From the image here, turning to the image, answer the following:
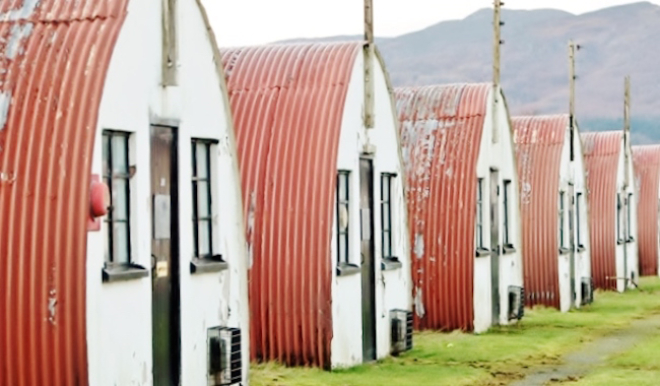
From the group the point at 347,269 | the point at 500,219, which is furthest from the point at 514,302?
the point at 347,269

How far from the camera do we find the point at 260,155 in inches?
782

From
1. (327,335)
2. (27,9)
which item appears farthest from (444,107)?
(27,9)

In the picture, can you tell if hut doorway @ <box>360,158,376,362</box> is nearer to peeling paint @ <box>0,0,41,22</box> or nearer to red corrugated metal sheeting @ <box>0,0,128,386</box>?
peeling paint @ <box>0,0,41,22</box>

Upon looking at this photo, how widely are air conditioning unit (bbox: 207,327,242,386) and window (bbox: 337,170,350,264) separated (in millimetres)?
4325

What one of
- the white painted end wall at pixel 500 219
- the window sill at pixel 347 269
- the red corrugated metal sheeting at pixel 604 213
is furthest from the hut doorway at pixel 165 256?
the red corrugated metal sheeting at pixel 604 213

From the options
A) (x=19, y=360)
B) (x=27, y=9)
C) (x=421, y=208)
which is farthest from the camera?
(x=421, y=208)

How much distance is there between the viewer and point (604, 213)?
40.8m

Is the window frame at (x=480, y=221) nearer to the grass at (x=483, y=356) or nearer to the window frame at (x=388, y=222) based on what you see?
the grass at (x=483, y=356)

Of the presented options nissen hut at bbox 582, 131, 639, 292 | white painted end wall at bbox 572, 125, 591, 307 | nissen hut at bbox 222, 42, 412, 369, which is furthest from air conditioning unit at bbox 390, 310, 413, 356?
nissen hut at bbox 582, 131, 639, 292

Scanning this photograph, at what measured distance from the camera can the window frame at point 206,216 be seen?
51.7 feet

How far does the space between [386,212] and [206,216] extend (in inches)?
275

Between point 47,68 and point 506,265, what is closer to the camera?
point 47,68

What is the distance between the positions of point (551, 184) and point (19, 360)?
22.6 meters

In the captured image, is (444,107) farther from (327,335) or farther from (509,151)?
(327,335)
